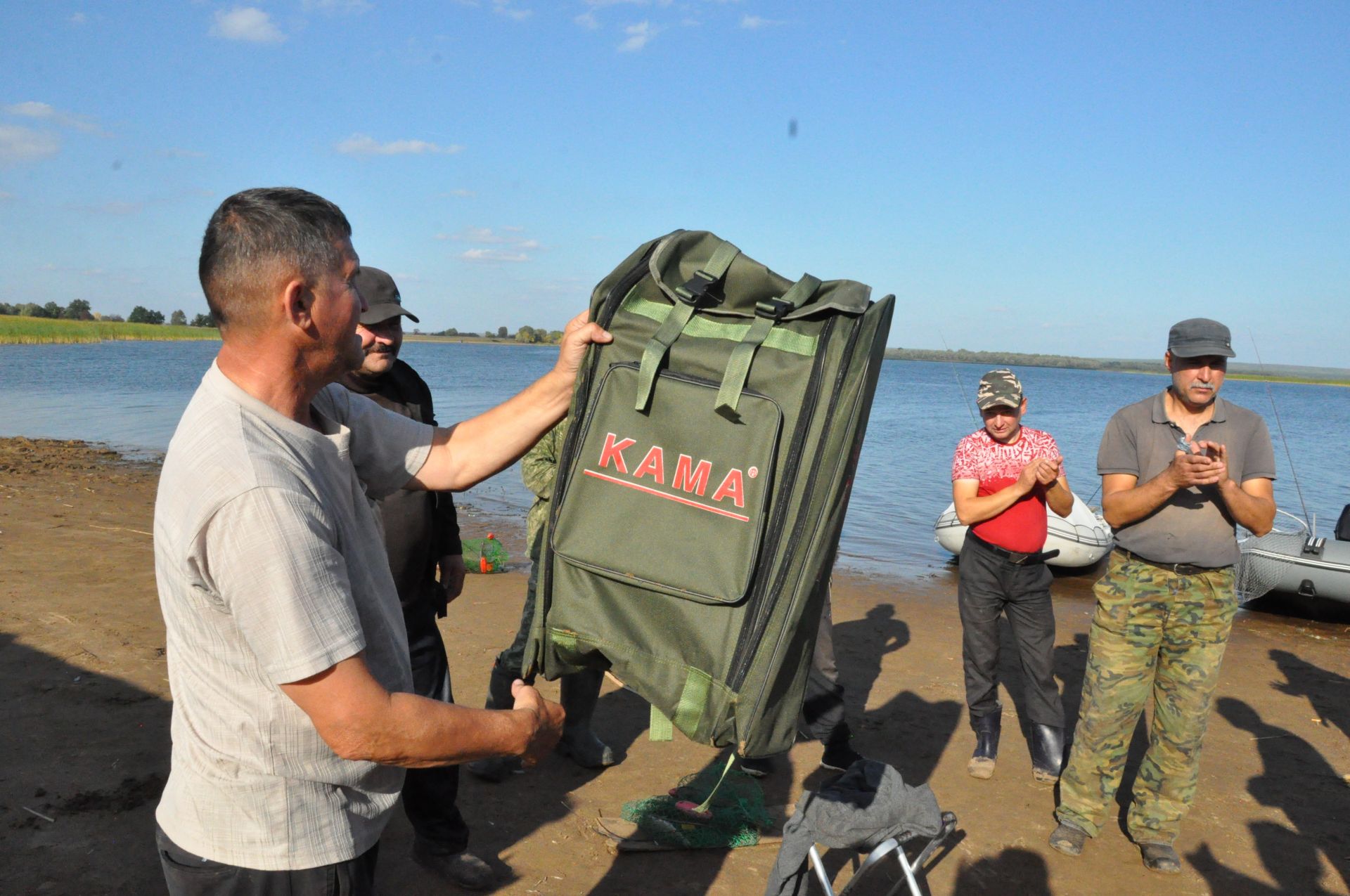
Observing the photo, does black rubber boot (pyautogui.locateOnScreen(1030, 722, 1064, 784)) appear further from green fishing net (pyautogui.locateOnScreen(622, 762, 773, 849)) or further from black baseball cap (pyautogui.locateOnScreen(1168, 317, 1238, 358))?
black baseball cap (pyautogui.locateOnScreen(1168, 317, 1238, 358))

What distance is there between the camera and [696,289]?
232 cm

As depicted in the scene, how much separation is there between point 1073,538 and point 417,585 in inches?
364

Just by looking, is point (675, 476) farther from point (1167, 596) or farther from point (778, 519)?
point (1167, 596)

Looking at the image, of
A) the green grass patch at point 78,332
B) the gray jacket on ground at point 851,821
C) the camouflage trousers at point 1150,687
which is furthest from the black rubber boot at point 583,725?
the green grass patch at point 78,332

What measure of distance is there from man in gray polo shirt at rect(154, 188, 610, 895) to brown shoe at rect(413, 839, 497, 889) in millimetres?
1958

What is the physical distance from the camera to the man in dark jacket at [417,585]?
3754 millimetres

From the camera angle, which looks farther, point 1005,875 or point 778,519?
point 1005,875

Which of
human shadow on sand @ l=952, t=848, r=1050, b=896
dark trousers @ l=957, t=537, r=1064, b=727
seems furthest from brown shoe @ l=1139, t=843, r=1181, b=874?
dark trousers @ l=957, t=537, r=1064, b=727

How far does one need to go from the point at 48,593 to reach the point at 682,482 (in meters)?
7.16

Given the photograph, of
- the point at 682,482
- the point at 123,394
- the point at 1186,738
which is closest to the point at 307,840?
the point at 682,482

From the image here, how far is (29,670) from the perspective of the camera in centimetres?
575

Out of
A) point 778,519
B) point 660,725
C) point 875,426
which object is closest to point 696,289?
point 778,519

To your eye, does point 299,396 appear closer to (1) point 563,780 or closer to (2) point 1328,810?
(1) point 563,780

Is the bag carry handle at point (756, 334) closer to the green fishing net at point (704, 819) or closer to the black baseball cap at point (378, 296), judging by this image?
the black baseball cap at point (378, 296)
